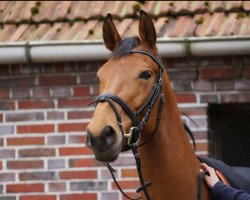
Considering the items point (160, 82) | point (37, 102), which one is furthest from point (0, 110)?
point (160, 82)

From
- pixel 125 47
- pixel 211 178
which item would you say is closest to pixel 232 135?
pixel 211 178

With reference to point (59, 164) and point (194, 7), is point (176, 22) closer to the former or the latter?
point (194, 7)

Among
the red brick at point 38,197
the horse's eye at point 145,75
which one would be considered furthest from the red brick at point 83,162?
the horse's eye at point 145,75

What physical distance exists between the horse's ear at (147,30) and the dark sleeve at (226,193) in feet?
2.68

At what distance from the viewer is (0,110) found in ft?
18.5

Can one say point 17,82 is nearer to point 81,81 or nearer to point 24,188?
point 81,81

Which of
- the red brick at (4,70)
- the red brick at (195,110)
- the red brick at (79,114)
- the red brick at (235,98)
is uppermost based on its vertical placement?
the red brick at (4,70)

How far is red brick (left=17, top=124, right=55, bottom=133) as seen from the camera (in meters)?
5.55

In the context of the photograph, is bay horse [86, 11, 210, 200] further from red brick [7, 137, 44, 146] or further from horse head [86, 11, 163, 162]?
red brick [7, 137, 44, 146]

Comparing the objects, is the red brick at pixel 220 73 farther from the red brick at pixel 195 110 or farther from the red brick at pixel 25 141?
the red brick at pixel 25 141

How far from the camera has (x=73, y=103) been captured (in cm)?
555

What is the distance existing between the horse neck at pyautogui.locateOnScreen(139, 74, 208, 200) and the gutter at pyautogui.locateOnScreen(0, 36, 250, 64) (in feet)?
4.36

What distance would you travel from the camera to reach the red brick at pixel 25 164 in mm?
5539

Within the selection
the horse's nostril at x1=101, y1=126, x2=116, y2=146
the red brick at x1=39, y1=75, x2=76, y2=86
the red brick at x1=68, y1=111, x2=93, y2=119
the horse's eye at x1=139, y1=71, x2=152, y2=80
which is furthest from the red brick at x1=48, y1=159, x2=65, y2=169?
the horse's nostril at x1=101, y1=126, x2=116, y2=146
